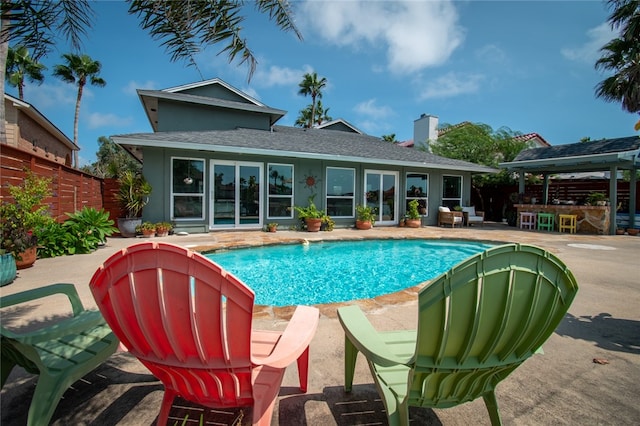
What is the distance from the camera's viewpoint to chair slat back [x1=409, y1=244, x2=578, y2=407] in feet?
3.88

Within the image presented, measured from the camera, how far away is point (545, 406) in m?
1.77

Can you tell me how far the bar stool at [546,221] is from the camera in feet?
39.8

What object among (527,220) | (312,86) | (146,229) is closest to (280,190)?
(146,229)

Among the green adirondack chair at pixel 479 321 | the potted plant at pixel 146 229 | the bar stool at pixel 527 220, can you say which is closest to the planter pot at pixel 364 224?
the potted plant at pixel 146 229

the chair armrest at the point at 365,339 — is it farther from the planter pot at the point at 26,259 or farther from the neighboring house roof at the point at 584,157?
the neighboring house roof at the point at 584,157

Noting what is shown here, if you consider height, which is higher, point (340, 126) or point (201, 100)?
point (340, 126)

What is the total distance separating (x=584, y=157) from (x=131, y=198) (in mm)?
16014

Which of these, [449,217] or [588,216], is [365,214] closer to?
[449,217]

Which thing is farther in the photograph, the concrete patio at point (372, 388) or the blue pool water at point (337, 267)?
the blue pool water at point (337, 267)

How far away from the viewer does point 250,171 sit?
34.2 ft

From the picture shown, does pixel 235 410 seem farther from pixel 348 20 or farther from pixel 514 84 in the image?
pixel 514 84

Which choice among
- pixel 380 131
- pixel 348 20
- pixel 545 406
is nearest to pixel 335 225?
pixel 348 20

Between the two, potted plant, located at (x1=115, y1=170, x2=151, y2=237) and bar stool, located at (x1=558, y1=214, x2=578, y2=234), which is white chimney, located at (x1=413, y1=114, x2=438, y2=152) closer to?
bar stool, located at (x1=558, y1=214, x2=578, y2=234)

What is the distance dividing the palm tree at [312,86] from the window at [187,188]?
1985cm
